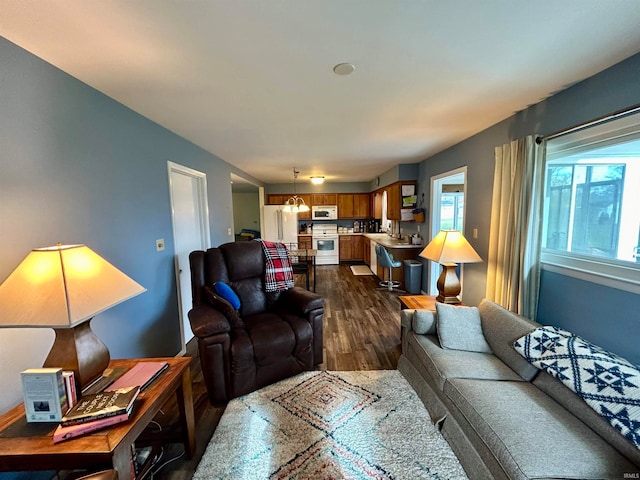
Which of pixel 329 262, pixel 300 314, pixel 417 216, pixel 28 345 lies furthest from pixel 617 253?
pixel 329 262

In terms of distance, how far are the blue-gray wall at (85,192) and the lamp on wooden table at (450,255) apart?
254cm

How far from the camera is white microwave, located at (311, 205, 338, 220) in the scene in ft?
Result: 23.9

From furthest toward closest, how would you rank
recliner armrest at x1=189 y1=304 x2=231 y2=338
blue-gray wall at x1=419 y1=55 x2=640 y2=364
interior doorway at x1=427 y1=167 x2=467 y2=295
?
1. interior doorway at x1=427 y1=167 x2=467 y2=295
2. recliner armrest at x1=189 y1=304 x2=231 y2=338
3. blue-gray wall at x1=419 y1=55 x2=640 y2=364

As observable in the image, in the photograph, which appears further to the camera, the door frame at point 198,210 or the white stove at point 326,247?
the white stove at point 326,247

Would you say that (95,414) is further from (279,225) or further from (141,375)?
(279,225)

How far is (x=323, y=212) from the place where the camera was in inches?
287

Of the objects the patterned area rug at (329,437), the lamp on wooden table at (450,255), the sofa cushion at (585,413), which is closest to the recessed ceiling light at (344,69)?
the lamp on wooden table at (450,255)

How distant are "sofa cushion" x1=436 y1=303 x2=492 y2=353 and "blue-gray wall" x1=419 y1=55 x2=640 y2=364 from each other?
0.64m

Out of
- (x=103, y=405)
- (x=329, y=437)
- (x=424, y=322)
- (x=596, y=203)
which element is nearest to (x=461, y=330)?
(x=424, y=322)

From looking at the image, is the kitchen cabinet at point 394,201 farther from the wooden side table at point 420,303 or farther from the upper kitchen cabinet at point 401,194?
the wooden side table at point 420,303

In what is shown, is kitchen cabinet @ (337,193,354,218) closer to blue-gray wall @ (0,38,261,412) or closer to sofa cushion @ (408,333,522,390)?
blue-gray wall @ (0,38,261,412)

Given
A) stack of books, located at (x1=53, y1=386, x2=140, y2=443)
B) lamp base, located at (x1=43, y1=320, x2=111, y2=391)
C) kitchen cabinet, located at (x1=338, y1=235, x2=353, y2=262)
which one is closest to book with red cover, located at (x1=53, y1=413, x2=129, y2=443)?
stack of books, located at (x1=53, y1=386, x2=140, y2=443)

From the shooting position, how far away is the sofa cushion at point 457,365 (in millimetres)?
1603

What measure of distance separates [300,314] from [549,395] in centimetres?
175
